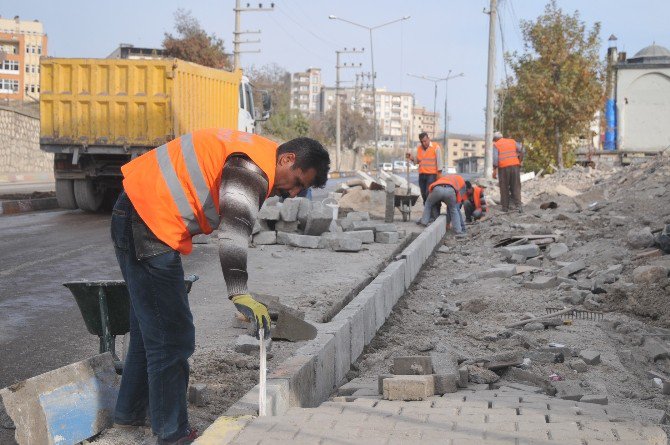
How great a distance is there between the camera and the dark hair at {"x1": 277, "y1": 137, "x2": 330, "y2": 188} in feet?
13.7

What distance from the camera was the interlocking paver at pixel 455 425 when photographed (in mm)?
3932

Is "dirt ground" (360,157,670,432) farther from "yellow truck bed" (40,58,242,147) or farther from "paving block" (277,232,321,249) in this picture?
"yellow truck bed" (40,58,242,147)

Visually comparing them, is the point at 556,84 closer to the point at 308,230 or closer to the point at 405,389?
the point at 308,230

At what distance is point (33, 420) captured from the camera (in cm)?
422

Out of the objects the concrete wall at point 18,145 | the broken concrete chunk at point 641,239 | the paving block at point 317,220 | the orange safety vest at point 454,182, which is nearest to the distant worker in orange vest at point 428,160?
the orange safety vest at point 454,182

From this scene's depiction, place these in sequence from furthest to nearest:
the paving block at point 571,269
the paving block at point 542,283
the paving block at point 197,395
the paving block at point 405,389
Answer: the paving block at point 571,269 → the paving block at point 542,283 → the paving block at point 197,395 → the paving block at point 405,389

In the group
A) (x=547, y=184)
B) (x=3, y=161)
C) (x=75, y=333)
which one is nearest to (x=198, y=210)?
(x=75, y=333)

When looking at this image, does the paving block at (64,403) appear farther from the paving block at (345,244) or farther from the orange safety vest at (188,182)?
the paving block at (345,244)

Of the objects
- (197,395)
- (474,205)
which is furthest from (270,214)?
(197,395)

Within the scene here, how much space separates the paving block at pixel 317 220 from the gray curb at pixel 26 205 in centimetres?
883

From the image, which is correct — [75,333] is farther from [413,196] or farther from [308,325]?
[413,196]

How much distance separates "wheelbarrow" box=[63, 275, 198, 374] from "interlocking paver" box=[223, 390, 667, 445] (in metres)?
1.07

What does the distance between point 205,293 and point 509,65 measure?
32.9 meters

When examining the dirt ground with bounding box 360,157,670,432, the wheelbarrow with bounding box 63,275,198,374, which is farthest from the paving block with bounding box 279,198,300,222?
the wheelbarrow with bounding box 63,275,198,374
